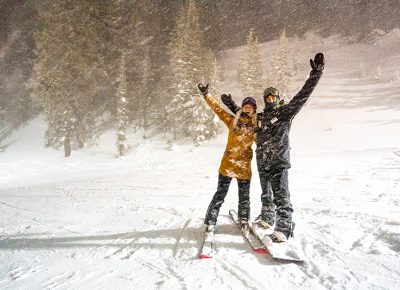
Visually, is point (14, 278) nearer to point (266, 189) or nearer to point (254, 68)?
point (266, 189)

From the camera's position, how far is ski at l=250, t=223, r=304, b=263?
4.47m

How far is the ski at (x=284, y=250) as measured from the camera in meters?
4.47

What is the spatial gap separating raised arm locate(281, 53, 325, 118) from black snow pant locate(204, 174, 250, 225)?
1446mm

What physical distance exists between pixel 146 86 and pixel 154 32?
12201mm

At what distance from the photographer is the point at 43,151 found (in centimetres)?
3678

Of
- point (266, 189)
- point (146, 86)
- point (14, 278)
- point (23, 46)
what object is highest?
A: point (23, 46)

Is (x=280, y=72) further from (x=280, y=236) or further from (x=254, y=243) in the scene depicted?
(x=280, y=236)

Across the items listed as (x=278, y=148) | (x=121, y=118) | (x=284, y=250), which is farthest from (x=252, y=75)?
(x=284, y=250)

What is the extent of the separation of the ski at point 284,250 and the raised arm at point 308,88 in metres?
1.86

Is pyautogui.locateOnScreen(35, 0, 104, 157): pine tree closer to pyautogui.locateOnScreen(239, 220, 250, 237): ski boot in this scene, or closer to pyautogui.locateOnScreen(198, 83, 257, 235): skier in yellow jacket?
pyautogui.locateOnScreen(198, 83, 257, 235): skier in yellow jacket

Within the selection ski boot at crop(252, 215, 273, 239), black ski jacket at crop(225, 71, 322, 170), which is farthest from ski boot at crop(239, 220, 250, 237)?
black ski jacket at crop(225, 71, 322, 170)

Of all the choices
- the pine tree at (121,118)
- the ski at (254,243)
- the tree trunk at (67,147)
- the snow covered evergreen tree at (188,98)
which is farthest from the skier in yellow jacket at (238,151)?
the tree trunk at (67,147)

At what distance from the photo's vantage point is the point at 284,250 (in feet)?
15.4

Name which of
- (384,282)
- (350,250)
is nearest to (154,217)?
(350,250)
